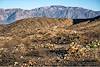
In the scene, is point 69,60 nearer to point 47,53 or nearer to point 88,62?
point 88,62

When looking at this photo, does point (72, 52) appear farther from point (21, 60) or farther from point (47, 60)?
point (21, 60)

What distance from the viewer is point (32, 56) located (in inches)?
1067

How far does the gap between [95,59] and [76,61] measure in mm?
1433

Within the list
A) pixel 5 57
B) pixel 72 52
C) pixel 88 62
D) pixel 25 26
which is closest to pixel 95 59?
pixel 88 62

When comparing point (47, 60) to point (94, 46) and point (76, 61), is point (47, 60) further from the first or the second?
point (94, 46)

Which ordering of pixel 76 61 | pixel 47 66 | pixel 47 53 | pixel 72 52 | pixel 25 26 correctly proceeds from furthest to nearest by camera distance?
pixel 25 26, pixel 47 53, pixel 72 52, pixel 76 61, pixel 47 66

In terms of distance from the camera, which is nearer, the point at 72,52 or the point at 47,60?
the point at 47,60

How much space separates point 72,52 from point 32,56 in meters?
3.49

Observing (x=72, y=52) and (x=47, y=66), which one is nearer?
(x=47, y=66)

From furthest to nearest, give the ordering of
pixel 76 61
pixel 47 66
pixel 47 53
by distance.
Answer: pixel 47 53, pixel 76 61, pixel 47 66

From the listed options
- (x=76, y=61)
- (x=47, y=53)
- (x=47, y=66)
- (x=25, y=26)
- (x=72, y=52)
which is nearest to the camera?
(x=47, y=66)

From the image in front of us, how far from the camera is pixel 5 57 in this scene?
2658 centimetres

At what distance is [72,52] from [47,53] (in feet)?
8.96

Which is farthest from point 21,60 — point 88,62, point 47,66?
point 88,62
